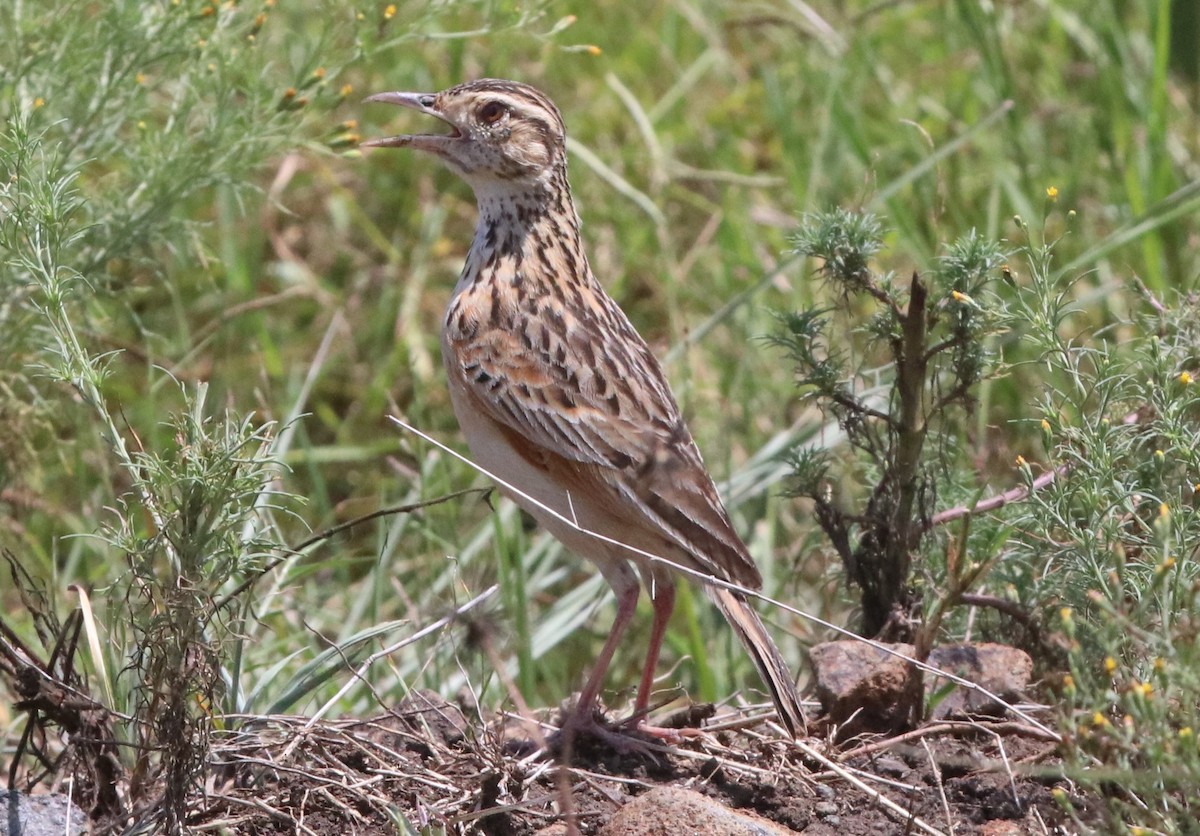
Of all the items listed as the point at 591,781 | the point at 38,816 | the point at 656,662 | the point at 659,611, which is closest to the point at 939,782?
the point at 591,781

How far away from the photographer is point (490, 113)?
19.0 ft

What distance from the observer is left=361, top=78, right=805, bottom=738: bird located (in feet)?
16.3

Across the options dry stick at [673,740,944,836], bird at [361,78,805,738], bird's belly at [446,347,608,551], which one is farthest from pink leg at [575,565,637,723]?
dry stick at [673,740,944,836]

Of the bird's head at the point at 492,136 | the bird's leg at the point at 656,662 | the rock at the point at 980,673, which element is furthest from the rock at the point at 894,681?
the bird's head at the point at 492,136

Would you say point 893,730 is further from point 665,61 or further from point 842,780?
point 665,61

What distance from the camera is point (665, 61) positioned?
987 centimetres

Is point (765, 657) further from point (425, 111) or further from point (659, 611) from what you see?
point (425, 111)

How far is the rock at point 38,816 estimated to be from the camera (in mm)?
4148

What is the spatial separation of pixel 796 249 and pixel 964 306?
1.73 feet

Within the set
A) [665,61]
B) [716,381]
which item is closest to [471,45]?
[665,61]

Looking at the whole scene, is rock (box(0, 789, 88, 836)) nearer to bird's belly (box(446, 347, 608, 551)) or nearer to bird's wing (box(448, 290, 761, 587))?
bird's belly (box(446, 347, 608, 551))

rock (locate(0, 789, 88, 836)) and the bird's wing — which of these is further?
the bird's wing

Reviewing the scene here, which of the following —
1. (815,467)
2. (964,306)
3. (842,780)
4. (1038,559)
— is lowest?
(842,780)

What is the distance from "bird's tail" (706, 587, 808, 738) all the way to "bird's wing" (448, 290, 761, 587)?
0.31 ft
